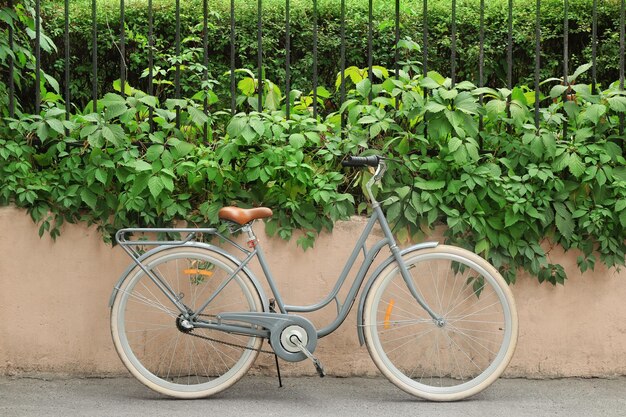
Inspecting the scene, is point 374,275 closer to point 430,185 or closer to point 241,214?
point 430,185

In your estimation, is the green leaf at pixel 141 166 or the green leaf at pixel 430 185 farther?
the green leaf at pixel 430 185

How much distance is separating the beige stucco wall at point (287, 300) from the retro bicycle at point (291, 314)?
0.17 m

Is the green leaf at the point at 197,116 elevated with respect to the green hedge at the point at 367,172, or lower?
elevated

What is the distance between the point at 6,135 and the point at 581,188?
325cm

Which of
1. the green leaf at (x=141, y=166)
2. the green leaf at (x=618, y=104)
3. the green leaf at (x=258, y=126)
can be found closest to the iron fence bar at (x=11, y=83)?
the green leaf at (x=141, y=166)

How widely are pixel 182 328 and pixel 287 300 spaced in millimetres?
688

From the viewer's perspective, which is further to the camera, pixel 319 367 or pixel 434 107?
pixel 434 107

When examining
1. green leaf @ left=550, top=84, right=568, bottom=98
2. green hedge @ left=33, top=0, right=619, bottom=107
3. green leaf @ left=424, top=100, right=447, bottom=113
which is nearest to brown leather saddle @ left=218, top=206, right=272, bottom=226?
green leaf @ left=424, top=100, right=447, bottom=113

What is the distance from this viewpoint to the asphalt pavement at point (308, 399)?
4.84 m

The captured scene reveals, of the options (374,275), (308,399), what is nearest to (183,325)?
(308,399)

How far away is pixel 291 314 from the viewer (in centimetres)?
506

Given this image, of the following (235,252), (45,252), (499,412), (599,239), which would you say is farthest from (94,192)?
(599,239)

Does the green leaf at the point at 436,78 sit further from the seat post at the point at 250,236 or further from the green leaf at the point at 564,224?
the seat post at the point at 250,236

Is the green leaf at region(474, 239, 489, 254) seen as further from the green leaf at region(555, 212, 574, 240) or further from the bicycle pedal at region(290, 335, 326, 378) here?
the bicycle pedal at region(290, 335, 326, 378)
